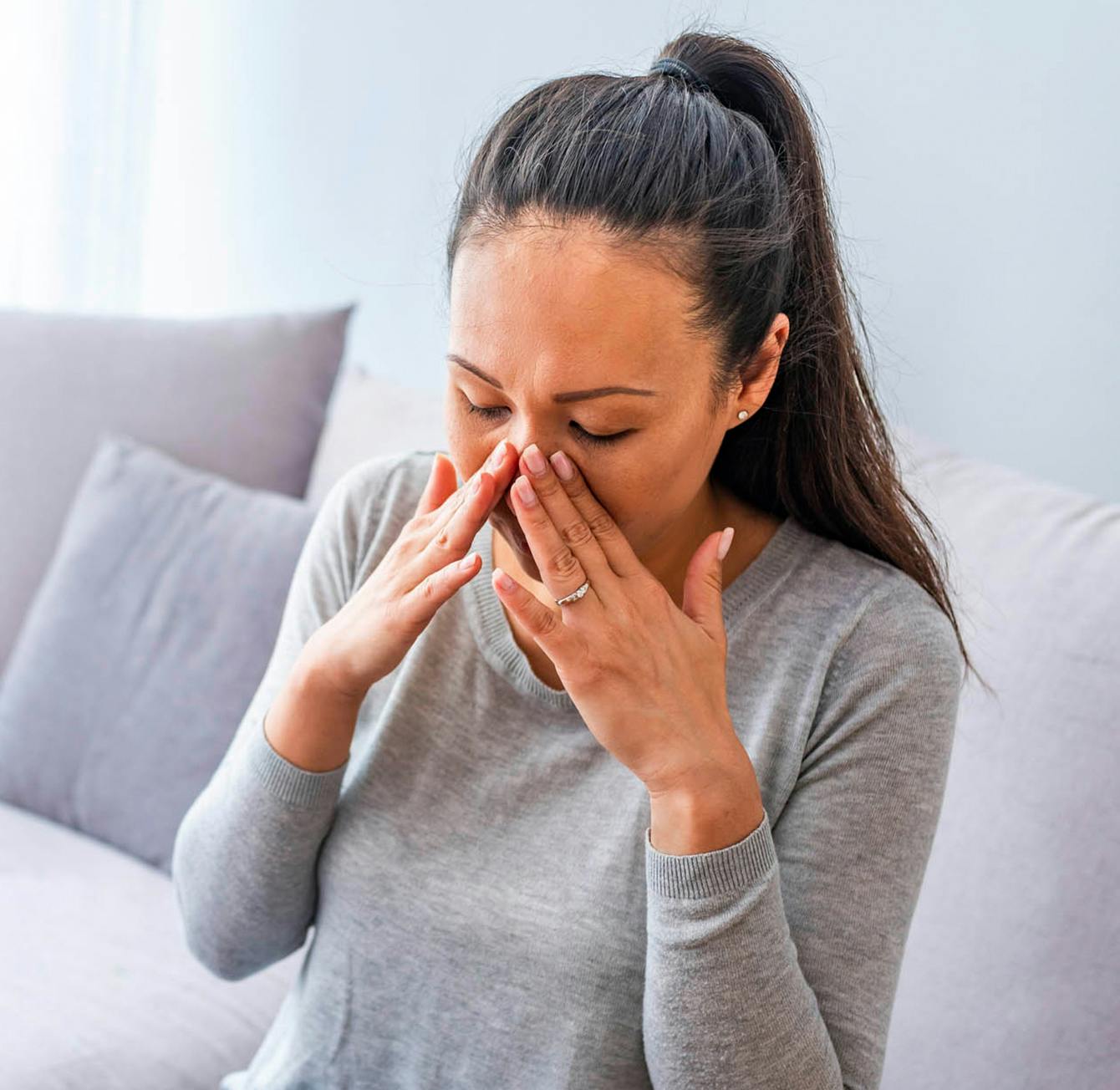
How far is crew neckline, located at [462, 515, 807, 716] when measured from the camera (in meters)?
1.17

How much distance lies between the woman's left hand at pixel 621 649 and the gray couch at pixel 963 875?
1.37 ft

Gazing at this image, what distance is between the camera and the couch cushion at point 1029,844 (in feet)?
4.05

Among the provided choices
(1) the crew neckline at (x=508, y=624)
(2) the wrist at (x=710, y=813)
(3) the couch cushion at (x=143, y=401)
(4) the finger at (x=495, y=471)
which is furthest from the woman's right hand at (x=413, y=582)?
(3) the couch cushion at (x=143, y=401)

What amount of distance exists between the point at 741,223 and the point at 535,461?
241 mm

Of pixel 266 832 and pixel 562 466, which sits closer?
pixel 562 466

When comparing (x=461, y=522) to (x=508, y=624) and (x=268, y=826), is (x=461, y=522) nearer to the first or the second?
(x=508, y=624)

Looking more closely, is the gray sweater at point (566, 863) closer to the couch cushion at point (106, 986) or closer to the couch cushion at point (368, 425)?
the couch cushion at point (106, 986)

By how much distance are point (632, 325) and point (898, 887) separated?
473mm

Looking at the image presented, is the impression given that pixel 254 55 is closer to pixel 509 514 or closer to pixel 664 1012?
pixel 509 514

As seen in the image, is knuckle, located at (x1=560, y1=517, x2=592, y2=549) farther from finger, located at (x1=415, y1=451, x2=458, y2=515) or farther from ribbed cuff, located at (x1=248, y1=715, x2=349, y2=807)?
ribbed cuff, located at (x1=248, y1=715, x2=349, y2=807)

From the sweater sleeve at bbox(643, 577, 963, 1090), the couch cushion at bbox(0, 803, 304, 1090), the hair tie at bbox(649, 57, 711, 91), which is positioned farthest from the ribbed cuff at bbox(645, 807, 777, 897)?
the couch cushion at bbox(0, 803, 304, 1090)

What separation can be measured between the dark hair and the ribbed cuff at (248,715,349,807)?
1.38 feet

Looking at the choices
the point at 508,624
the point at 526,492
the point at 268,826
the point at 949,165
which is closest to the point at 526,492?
the point at 526,492

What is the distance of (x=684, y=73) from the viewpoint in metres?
1.11
